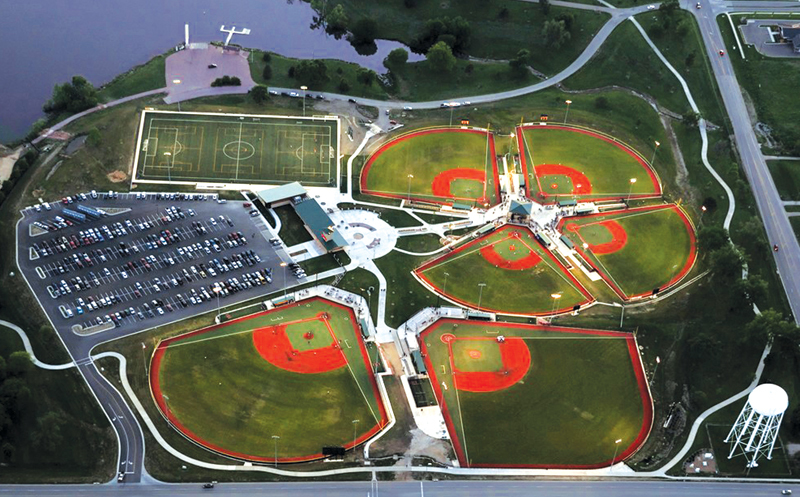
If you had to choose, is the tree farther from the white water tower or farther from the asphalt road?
the white water tower

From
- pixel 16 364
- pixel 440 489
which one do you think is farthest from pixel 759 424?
pixel 16 364

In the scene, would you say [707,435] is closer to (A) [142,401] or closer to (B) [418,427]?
(B) [418,427]

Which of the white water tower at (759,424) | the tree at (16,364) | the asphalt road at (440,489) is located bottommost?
the asphalt road at (440,489)

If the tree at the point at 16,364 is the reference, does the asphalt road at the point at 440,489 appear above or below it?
below

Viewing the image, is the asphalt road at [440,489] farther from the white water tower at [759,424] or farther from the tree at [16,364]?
the tree at [16,364]

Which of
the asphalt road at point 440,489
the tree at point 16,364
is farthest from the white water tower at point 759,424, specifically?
the tree at point 16,364

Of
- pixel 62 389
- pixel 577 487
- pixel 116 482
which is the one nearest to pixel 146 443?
pixel 116 482
